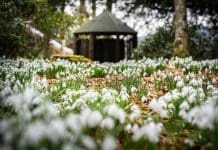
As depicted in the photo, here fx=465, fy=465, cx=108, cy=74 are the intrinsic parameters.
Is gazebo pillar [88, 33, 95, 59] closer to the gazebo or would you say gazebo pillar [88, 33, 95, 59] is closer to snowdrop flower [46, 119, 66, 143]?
the gazebo

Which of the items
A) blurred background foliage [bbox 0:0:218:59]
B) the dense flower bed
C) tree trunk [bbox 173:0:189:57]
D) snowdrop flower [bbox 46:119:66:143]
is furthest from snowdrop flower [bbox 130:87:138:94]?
blurred background foliage [bbox 0:0:218:59]

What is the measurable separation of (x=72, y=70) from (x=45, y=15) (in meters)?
8.85

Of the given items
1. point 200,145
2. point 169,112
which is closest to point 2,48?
point 169,112

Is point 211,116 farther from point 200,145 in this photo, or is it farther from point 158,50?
point 158,50

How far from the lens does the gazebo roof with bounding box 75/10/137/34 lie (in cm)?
2217

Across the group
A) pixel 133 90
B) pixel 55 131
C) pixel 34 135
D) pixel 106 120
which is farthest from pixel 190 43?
pixel 34 135

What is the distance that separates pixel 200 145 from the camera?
4008 mm

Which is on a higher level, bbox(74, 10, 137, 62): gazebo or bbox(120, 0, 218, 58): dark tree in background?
bbox(120, 0, 218, 58): dark tree in background

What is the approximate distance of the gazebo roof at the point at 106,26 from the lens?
22166 mm

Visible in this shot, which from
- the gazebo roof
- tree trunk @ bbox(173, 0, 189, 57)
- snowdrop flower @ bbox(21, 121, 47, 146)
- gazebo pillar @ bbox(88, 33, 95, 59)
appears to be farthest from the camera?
gazebo pillar @ bbox(88, 33, 95, 59)

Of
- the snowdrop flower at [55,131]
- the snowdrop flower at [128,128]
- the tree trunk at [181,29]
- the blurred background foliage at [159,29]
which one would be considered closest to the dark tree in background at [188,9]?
the blurred background foliage at [159,29]

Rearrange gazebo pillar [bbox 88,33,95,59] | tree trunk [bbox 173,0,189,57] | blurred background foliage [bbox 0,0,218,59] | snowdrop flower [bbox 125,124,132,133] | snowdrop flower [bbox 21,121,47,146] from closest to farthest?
snowdrop flower [bbox 21,121,47,146] < snowdrop flower [bbox 125,124,132,133] < tree trunk [bbox 173,0,189,57] < blurred background foliage [bbox 0,0,218,59] < gazebo pillar [bbox 88,33,95,59]

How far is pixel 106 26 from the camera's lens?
22.5 m

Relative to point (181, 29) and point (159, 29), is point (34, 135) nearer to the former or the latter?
point (181, 29)
